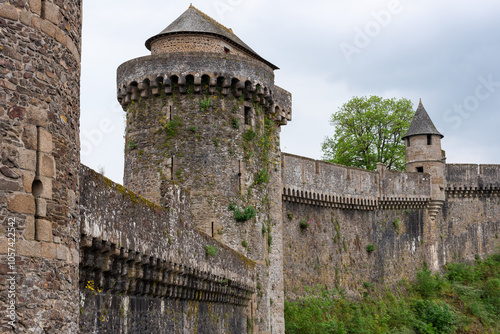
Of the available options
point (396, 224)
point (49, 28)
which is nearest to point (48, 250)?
point (49, 28)

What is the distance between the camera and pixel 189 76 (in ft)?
69.4

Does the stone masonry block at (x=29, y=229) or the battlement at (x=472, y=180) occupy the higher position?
the battlement at (x=472, y=180)

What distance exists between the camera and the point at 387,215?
36.1 meters

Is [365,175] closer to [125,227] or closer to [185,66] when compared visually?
[185,66]

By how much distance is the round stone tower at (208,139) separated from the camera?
20938mm

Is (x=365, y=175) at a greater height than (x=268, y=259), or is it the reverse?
(x=365, y=175)

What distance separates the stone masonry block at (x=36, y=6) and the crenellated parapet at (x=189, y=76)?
13.3 meters

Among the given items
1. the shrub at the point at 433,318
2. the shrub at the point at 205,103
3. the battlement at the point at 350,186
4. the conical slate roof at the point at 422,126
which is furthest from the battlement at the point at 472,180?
the shrub at the point at 205,103

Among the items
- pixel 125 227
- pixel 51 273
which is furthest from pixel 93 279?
pixel 51 273

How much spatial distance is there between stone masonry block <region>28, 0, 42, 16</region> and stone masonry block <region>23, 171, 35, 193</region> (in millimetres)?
1710

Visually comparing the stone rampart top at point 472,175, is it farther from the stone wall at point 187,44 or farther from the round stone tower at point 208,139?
the stone wall at point 187,44

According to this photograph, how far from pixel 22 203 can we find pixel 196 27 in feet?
54.9

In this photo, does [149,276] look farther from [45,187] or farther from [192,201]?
[192,201]

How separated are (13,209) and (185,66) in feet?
47.5
